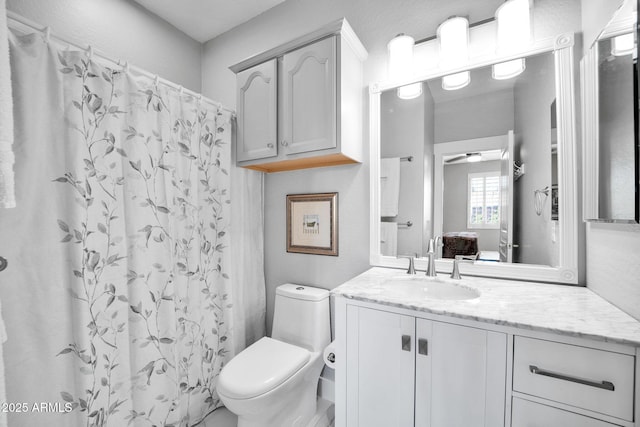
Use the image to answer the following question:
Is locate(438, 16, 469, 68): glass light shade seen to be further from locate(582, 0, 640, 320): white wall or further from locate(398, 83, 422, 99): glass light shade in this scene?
locate(582, 0, 640, 320): white wall

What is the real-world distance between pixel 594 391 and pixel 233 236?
5.85ft

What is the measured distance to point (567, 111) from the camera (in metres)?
1.15

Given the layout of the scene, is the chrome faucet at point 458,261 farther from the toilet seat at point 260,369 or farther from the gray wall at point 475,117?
the toilet seat at point 260,369

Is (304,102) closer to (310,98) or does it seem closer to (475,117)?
(310,98)

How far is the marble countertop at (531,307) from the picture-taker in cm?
75

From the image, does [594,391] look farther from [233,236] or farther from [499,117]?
[233,236]

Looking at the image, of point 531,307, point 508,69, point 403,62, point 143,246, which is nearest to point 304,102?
point 403,62

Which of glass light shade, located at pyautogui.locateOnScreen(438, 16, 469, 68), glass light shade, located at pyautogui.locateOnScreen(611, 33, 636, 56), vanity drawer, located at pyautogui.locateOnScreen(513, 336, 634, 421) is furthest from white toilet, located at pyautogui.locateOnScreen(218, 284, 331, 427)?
glass light shade, located at pyautogui.locateOnScreen(611, 33, 636, 56)

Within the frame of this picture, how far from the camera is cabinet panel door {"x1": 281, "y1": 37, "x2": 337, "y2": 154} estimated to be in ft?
4.50

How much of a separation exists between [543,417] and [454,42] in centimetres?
160

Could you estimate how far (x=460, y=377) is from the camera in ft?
2.91

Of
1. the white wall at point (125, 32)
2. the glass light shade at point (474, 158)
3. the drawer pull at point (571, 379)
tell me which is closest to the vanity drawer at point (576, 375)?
the drawer pull at point (571, 379)

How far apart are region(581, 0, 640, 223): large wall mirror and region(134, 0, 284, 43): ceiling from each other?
1.91 m

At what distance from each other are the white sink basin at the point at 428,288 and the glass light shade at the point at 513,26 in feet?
3.78
